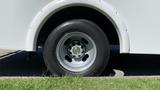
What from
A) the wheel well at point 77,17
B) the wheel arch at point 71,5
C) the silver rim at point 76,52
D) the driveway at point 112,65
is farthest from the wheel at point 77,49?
the driveway at point 112,65

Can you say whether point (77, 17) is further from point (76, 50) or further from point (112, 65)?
point (112, 65)

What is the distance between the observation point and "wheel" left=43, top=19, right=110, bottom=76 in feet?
21.0

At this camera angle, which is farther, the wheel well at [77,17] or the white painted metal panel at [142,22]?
the wheel well at [77,17]

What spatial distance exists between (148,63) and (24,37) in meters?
2.68

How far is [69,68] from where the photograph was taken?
6.49 meters

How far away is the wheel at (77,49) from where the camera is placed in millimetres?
6395

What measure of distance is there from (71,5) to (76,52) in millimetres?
758

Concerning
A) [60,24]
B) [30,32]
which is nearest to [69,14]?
[60,24]

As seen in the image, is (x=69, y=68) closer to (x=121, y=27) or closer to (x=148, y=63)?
(x=121, y=27)

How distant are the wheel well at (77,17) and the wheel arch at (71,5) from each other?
0.54 ft

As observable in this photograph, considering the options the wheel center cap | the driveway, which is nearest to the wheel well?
the wheel center cap

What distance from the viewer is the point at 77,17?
21.4 feet

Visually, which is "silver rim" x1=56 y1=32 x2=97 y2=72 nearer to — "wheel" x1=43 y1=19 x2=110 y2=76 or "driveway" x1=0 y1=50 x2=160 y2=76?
"wheel" x1=43 y1=19 x2=110 y2=76

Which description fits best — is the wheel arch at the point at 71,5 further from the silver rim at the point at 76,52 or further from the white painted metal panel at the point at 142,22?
the silver rim at the point at 76,52
